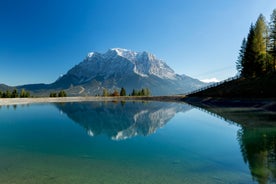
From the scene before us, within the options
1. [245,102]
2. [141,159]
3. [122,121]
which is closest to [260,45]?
[245,102]

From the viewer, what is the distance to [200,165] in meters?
12.3

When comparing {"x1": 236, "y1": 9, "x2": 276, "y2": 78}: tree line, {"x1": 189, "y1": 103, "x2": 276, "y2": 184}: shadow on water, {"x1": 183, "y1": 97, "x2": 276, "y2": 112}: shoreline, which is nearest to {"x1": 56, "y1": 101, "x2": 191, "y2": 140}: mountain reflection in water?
{"x1": 189, "y1": 103, "x2": 276, "y2": 184}: shadow on water

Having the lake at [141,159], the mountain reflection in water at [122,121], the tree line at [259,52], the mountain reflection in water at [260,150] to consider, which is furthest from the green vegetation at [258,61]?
the lake at [141,159]

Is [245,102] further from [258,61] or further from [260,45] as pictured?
[260,45]

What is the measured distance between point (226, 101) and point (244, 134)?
132 ft

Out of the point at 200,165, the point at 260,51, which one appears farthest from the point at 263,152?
the point at 260,51

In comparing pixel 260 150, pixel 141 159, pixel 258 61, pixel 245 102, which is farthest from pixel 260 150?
pixel 258 61

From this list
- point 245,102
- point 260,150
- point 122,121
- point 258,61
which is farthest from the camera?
point 258,61

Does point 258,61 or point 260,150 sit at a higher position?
point 258,61

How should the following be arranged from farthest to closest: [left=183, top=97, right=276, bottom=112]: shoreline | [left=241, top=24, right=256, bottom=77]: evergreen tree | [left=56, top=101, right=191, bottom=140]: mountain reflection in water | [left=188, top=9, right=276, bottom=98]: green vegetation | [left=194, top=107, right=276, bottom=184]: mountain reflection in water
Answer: [left=241, top=24, right=256, bottom=77]: evergreen tree
[left=188, top=9, right=276, bottom=98]: green vegetation
[left=183, top=97, right=276, bottom=112]: shoreline
[left=56, top=101, right=191, bottom=140]: mountain reflection in water
[left=194, top=107, right=276, bottom=184]: mountain reflection in water

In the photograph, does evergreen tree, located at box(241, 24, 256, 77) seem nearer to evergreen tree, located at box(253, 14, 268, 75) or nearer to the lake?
evergreen tree, located at box(253, 14, 268, 75)

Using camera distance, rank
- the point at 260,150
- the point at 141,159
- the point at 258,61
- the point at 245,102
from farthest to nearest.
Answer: the point at 258,61, the point at 245,102, the point at 260,150, the point at 141,159

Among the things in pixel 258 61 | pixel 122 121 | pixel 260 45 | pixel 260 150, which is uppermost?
pixel 260 45

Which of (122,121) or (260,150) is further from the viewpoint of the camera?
(122,121)
